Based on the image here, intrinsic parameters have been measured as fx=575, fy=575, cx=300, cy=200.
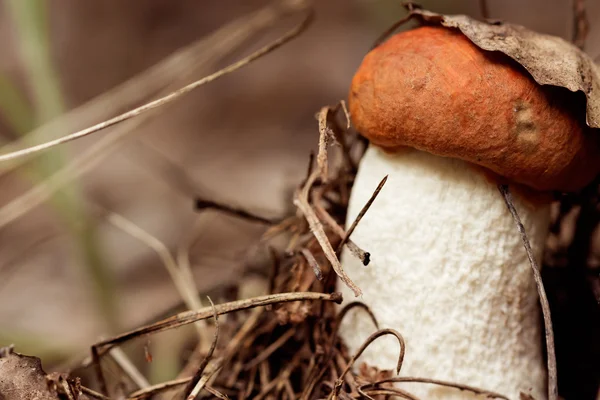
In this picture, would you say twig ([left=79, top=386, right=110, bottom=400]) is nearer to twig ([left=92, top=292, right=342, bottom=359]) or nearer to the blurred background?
twig ([left=92, top=292, right=342, bottom=359])

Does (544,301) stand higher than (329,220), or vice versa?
(329,220)

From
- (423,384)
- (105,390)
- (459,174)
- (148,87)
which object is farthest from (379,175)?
(148,87)

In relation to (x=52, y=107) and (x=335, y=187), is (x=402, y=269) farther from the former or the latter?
(x=52, y=107)

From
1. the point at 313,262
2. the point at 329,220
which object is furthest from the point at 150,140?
the point at 313,262

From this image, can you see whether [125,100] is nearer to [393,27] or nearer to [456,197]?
[393,27]

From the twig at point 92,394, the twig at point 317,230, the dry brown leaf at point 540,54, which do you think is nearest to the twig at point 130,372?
the twig at point 92,394

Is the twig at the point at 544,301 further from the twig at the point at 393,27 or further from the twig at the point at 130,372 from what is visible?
the twig at the point at 130,372
